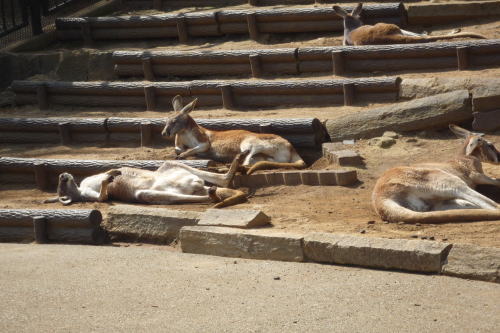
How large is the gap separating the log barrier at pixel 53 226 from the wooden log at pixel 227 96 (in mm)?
4531

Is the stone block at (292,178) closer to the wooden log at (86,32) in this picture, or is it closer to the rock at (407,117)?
the rock at (407,117)

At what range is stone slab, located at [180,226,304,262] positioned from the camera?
7.95 metres

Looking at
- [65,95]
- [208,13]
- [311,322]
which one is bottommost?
[311,322]

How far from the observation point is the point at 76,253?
8.95m

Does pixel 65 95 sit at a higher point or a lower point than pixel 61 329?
higher

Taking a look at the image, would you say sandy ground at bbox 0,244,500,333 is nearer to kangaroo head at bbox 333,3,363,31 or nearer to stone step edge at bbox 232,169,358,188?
stone step edge at bbox 232,169,358,188

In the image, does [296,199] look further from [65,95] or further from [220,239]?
[65,95]

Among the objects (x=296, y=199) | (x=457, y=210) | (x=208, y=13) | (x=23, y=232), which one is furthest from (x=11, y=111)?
(x=457, y=210)

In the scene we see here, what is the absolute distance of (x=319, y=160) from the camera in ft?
37.7

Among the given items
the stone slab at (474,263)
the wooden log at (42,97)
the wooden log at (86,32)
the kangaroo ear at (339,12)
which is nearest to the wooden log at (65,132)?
the wooden log at (42,97)

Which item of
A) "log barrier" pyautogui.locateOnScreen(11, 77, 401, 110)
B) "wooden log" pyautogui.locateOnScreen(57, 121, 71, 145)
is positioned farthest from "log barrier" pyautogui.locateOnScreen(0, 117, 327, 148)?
"log barrier" pyautogui.locateOnScreen(11, 77, 401, 110)

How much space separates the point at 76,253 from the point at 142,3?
1015 centimetres

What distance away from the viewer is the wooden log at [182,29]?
16.4m

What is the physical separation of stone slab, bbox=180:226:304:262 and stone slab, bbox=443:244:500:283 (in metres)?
1.32
